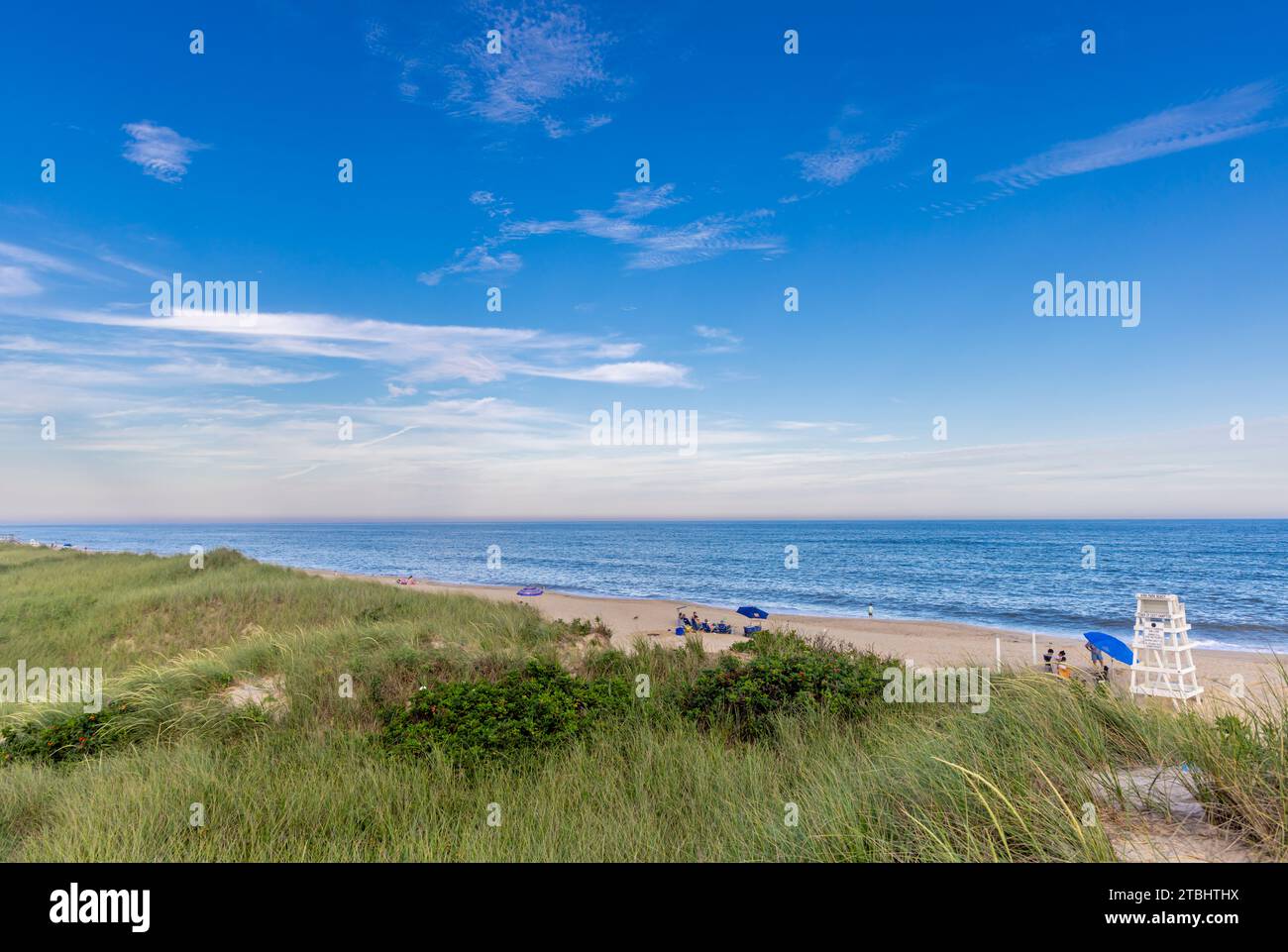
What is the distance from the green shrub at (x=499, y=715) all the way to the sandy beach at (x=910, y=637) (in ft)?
19.3

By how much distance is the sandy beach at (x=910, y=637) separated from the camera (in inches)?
625

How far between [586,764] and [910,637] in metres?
20.2

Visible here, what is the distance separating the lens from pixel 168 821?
4738 millimetres

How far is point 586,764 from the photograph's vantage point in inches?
238

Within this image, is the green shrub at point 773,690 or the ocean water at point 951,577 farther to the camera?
the ocean water at point 951,577

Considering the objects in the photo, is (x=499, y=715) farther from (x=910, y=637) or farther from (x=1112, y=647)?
(x=910, y=637)

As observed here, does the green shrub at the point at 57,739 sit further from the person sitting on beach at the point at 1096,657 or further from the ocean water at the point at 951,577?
the ocean water at the point at 951,577

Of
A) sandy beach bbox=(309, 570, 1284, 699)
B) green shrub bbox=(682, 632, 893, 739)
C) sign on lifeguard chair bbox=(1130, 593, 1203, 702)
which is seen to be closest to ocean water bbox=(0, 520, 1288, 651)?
sandy beach bbox=(309, 570, 1284, 699)

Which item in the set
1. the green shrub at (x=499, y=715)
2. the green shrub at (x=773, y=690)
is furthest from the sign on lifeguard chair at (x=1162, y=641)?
the green shrub at (x=499, y=715)

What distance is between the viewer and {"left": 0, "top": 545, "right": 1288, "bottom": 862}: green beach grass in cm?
368

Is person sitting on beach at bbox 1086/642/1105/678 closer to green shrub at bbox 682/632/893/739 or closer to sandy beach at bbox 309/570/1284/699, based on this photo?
sandy beach at bbox 309/570/1284/699
